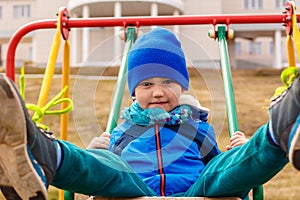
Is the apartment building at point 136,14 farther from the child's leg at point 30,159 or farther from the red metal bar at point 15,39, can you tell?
the child's leg at point 30,159

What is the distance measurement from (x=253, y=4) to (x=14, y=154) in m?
15.8

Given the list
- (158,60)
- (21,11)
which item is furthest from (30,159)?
(21,11)

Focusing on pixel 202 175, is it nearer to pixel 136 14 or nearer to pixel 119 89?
pixel 119 89

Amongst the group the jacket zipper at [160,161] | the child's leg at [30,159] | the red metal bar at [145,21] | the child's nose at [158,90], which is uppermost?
the red metal bar at [145,21]

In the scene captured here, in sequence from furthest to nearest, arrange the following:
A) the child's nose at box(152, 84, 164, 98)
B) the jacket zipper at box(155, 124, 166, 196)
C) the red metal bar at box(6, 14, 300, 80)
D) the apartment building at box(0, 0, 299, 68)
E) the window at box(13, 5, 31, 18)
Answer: the window at box(13, 5, 31, 18)
the apartment building at box(0, 0, 299, 68)
the red metal bar at box(6, 14, 300, 80)
the child's nose at box(152, 84, 164, 98)
the jacket zipper at box(155, 124, 166, 196)

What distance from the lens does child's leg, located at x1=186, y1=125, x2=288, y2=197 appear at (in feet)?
3.74

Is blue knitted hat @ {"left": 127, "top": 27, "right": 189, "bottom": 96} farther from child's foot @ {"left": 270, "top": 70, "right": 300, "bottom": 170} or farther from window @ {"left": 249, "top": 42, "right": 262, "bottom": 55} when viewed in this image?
window @ {"left": 249, "top": 42, "right": 262, "bottom": 55}

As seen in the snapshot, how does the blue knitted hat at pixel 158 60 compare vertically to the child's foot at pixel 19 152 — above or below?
above

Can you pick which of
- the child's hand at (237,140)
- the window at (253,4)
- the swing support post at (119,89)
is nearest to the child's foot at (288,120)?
the child's hand at (237,140)

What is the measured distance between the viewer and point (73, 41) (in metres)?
13.2

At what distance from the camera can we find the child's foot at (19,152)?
3.35 ft

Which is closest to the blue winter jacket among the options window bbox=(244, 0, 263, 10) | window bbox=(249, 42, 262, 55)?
window bbox=(244, 0, 263, 10)

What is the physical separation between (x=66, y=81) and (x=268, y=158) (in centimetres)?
108

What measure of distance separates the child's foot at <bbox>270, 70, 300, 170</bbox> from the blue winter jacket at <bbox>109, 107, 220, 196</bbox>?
53cm
